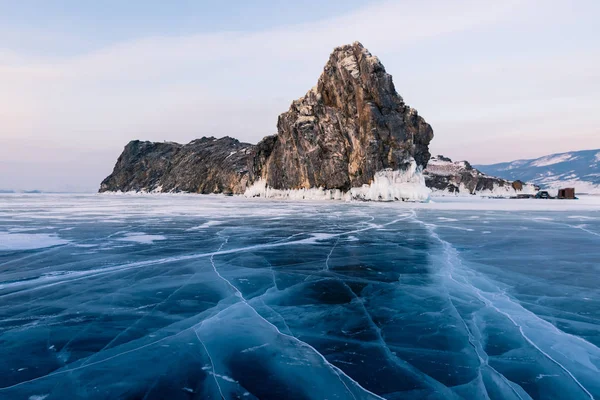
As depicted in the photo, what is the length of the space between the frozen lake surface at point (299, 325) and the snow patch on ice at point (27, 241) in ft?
3.49

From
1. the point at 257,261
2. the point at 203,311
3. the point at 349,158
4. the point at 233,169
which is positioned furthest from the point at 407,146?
the point at 233,169

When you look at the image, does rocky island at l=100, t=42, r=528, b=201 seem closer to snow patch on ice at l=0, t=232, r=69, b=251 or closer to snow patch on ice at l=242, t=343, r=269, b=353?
snow patch on ice at l=0, t=232, r=69, b=251

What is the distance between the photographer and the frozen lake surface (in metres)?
3.46

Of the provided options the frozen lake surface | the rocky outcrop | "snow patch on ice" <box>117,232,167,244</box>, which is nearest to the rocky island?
"snow patch on ice" <box>117,232,167,244</box>

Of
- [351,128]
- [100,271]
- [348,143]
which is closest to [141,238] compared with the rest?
[100,271]

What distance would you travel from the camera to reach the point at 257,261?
9.40 meters

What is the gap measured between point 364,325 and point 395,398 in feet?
5.71

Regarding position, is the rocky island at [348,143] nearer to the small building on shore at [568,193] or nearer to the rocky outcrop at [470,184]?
the small building on shore at [568,193]

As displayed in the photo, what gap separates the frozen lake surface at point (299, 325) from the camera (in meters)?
3.46

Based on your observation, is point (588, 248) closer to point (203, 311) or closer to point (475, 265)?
point (475, 265)

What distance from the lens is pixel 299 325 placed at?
4.95 meters

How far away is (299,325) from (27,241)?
11883 mm

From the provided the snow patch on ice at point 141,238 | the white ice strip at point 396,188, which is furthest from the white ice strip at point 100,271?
the white ice strip at point 396,188

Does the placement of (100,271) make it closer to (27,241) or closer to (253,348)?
(253,348)
